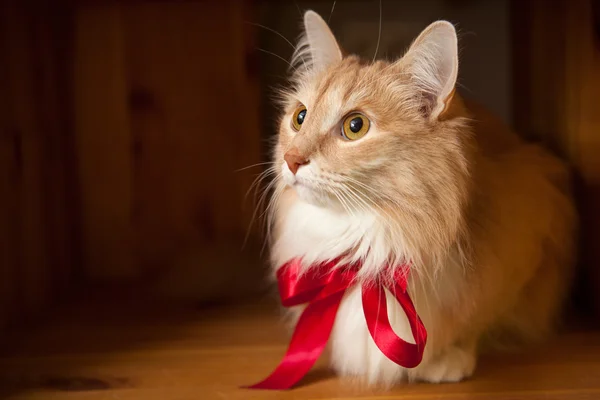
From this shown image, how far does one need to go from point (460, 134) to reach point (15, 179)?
101 cm

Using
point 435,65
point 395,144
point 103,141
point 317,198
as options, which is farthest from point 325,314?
point 103,141

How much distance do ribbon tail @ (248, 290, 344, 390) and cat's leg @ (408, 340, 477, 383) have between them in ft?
0.58

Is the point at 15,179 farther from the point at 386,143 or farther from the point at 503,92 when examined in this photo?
the point at 503,92

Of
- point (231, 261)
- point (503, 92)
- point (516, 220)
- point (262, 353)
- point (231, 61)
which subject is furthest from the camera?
point (503, 92)

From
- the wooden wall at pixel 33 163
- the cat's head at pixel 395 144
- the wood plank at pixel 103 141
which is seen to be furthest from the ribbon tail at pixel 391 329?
the wood plank at pixel 103 141

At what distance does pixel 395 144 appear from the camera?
3.50 ft

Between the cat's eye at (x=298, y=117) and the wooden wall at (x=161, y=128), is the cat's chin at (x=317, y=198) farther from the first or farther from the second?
the wooden wall at (x=161, y=128)

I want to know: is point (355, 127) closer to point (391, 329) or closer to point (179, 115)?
point (391, 329)

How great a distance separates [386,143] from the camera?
41.9 inches

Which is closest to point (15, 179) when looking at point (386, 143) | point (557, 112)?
point (386, 143)

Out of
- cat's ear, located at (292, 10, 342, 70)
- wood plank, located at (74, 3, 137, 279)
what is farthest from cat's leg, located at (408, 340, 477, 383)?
wood plank, located at (74, 3, 137, 279)

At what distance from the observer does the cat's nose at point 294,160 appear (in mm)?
1054

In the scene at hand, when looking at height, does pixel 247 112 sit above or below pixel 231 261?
above

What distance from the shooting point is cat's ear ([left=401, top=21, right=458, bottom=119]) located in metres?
1.04
